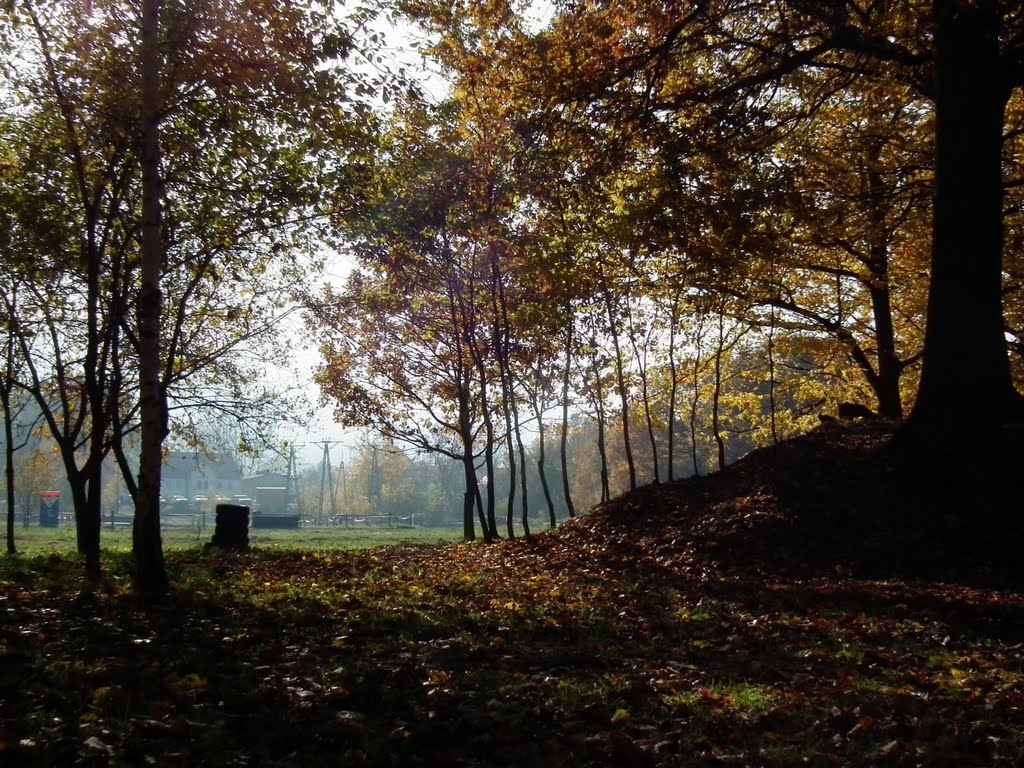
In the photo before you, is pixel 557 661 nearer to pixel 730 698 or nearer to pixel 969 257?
pixel 730 698

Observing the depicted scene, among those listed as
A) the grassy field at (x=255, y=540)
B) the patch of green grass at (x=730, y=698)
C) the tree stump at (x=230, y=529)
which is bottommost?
the grassy field at (x=255, y=540)

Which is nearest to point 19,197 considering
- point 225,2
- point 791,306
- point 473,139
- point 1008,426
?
point 225,2

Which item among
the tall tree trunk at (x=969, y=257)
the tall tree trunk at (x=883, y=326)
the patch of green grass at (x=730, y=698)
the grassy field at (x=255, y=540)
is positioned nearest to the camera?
the patch of green grass at (x=730, y=698)

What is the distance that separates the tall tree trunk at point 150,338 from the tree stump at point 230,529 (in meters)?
9.93

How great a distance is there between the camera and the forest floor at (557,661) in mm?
3605

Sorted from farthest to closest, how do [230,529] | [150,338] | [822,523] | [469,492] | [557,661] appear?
[469,492] → [230,529] → [822,523] → [150,338] → [557,661]

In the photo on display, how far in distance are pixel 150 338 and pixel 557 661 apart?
499 centimetres

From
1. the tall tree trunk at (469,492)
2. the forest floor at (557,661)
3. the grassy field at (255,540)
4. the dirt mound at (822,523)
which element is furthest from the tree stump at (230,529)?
the tall tree trunk at (469,492)

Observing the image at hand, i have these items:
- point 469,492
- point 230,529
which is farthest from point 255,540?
point 230,529

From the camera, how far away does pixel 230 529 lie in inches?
688

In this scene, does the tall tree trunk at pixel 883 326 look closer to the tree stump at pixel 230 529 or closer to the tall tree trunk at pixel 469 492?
the tall tree trunk at pixel 469 492

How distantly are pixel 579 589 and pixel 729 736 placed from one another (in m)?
5.08

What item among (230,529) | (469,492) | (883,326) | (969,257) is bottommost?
(230,529)

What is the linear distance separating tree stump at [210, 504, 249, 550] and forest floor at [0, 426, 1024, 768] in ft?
22.7
